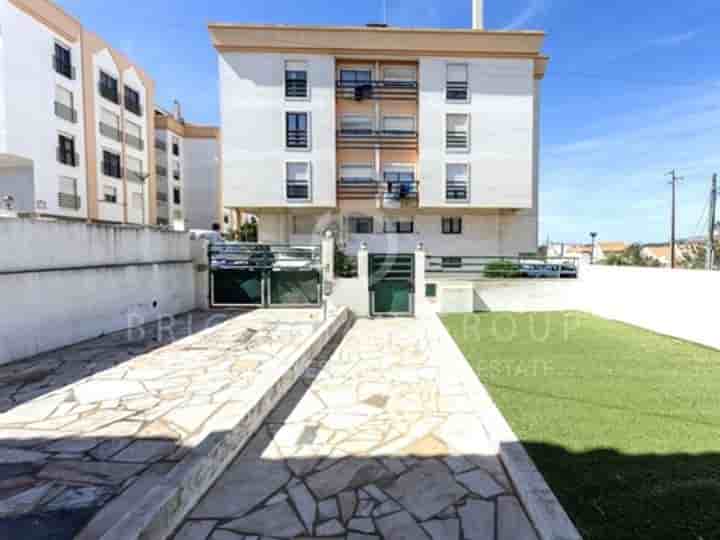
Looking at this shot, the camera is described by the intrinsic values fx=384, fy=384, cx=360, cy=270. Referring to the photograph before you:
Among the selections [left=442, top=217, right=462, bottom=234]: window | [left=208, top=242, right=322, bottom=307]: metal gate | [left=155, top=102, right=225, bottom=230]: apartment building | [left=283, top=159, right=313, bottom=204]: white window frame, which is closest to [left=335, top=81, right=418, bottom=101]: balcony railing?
[left=283, top=159, right=313, bottom=204]: white window frame

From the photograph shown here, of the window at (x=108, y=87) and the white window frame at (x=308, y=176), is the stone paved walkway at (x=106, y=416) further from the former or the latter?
the window at (x=108, y=87)

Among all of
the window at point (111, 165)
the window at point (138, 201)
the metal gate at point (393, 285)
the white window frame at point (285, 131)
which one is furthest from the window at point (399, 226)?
the window at point (138, 201)

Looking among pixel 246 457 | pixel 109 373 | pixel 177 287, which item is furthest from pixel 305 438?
pixel 177 287

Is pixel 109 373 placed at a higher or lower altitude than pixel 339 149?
lower

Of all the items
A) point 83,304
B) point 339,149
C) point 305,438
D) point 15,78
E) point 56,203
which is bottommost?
point 305,438

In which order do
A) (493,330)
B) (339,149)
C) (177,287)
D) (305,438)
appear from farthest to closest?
1. (339,149)
2. (177,287)
3. (493,330)
4. (305,438)

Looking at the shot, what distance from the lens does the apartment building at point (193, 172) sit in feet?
124

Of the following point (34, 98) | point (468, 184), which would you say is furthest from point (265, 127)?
point (34, 98)

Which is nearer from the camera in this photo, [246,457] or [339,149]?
[246,457]

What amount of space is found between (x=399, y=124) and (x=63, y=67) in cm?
2036

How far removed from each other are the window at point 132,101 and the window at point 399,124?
2001 cm

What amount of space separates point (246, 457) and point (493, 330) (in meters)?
7.21

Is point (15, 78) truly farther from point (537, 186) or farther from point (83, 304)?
point (537, 186)

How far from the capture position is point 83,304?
7520 mm
